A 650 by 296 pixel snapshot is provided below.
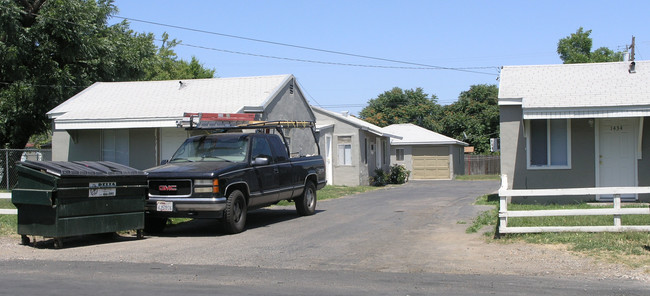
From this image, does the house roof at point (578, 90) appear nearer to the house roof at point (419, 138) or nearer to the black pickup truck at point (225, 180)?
the black pickup truck at point (225, 180)

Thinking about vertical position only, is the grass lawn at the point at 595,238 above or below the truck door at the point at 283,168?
below

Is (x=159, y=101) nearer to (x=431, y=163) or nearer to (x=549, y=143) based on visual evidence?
(x=549, y=143)

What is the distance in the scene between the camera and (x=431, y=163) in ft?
122

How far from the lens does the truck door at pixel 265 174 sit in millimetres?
12125

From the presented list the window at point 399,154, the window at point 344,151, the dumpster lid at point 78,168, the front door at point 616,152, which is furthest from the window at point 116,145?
the window at point 399,154

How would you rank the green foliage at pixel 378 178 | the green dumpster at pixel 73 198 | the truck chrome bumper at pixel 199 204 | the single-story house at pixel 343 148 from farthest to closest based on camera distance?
the green foliage at pixel 378 178
the single-story house at pixel 343 148
the truck chrome bumper at pixel 199 204
the green dumpster at pixel 73 198

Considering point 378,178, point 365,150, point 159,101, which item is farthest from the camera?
point 378,178

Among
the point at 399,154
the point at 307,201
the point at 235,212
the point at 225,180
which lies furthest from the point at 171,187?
the point at 399,154

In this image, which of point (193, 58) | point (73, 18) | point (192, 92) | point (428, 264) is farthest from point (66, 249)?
point (193, 58)

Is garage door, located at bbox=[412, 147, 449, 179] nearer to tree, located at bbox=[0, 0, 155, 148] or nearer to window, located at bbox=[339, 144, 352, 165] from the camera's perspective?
window, located at bbox=[339, 144, 352, 165]

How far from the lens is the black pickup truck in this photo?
10805mm

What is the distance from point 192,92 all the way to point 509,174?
38.8 feet

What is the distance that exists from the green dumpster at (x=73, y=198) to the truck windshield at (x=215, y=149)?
1653mm

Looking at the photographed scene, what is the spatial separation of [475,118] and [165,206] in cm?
4261
